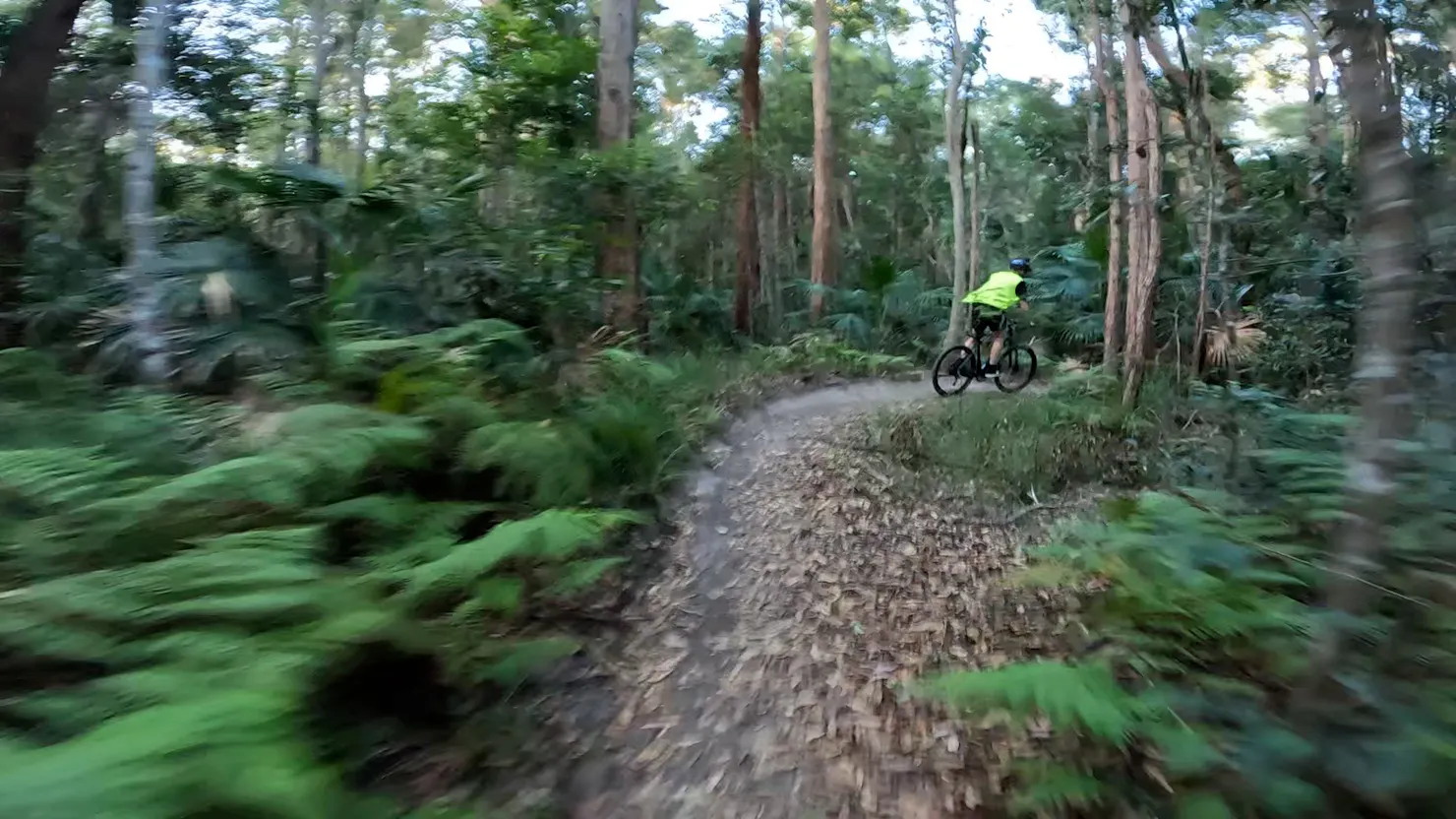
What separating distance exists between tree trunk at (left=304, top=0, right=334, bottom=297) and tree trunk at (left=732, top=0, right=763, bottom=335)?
6.13 m

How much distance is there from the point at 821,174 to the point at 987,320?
251 inches

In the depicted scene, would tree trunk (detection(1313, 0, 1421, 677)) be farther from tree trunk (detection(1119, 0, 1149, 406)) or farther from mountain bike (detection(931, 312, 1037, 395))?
mountain bike (detection(931, 312, 1037, 395))

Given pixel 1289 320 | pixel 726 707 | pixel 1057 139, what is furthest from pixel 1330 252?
pixel 1057 139

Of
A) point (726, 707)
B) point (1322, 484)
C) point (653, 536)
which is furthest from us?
point (653, 536)

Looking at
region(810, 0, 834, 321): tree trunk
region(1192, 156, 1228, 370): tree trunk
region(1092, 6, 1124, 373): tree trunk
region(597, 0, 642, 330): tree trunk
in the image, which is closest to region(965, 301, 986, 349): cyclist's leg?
region(1092, 6, 1124, 373): tree trunk

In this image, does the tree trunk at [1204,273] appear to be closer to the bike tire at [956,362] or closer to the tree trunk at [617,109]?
the bike tire at [956,362]

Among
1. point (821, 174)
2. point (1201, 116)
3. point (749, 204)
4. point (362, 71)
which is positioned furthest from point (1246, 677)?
point (362, 71)

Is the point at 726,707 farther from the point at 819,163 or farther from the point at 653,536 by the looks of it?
the point at 819,163

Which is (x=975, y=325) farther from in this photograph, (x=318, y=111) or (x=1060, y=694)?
(x=1060, y=694)

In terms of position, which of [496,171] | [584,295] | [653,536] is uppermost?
[496,171]

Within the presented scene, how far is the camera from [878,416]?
8.84 metres

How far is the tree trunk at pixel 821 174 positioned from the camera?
15773 mm

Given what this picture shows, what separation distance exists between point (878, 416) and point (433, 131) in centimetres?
595

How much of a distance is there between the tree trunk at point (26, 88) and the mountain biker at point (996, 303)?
9.47m
